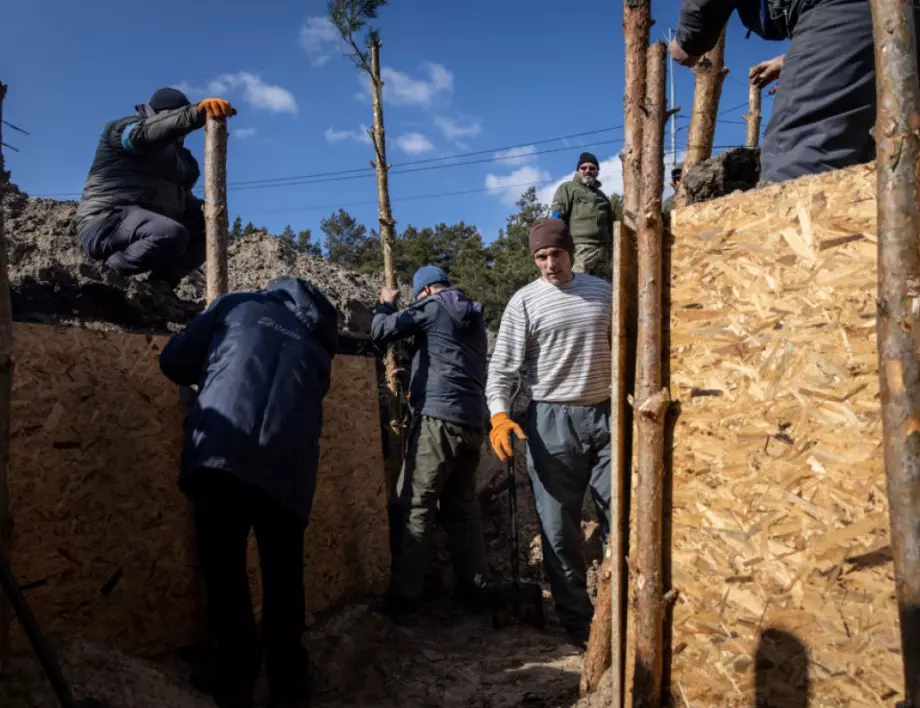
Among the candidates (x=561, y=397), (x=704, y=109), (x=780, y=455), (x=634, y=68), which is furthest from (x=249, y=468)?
(x=704, y=109)

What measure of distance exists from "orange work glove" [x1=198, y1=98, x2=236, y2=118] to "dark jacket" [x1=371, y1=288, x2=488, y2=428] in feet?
5.71

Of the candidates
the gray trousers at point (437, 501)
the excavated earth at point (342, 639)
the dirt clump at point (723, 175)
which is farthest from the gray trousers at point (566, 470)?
the dirt clump at point (723, 175)

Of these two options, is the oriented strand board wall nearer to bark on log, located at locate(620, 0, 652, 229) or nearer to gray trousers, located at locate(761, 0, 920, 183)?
bark on log, located at locate(620, 0, 652, 229)

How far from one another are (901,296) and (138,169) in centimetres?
534

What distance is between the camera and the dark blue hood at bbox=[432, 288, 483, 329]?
17.4 feet

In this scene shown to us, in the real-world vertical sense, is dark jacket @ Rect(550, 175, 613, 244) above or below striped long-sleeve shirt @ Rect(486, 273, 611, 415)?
above

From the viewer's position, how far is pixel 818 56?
3.02 m

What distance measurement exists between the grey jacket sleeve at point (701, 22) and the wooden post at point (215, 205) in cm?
297

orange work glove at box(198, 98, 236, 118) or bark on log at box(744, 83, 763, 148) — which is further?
bark on log at box(744, 83, 763, 148)

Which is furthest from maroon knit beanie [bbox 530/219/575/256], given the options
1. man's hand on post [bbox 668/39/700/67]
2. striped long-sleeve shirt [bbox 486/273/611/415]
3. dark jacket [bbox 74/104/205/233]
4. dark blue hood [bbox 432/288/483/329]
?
dark jacket [bbox 74/104/205/233]

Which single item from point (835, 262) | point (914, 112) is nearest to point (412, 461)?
point (835, 262)

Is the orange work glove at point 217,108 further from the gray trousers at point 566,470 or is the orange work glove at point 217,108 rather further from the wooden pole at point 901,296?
the wooden pole at point 901,296

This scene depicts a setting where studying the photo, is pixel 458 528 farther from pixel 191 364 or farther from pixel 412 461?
pixel 191 364

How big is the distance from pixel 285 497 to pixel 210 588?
0.53 metres
